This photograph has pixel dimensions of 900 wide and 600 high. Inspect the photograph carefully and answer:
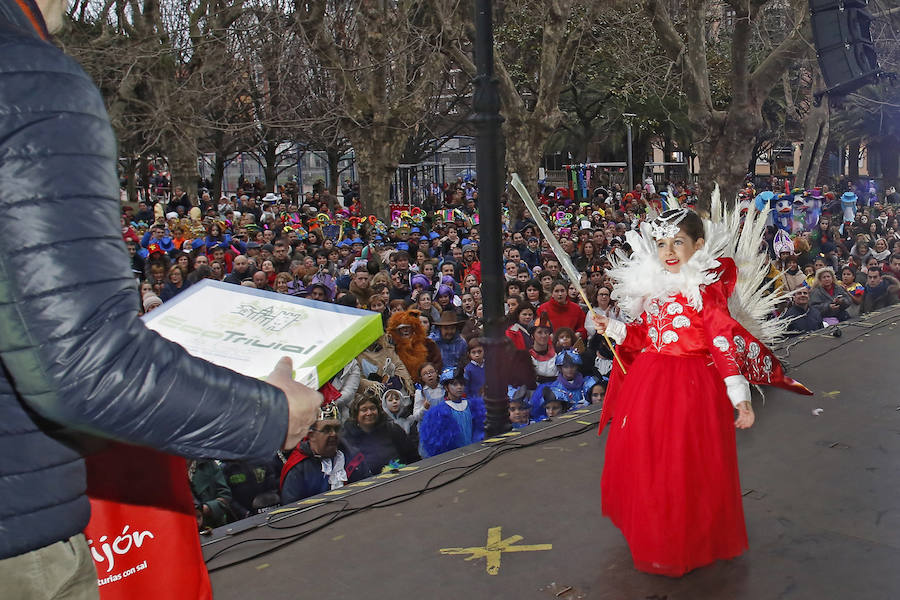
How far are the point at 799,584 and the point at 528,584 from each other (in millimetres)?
1258

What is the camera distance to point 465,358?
328 inches

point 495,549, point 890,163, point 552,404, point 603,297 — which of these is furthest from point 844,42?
point 890,163

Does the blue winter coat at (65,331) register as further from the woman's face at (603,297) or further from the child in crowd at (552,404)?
the woman's face at (603,297)

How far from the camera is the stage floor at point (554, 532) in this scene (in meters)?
4.34

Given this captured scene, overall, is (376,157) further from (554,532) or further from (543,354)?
(554,532)

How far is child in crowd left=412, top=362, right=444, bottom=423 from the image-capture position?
23.6ft

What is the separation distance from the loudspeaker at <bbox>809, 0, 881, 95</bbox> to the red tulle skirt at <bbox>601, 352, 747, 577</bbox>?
282 inches

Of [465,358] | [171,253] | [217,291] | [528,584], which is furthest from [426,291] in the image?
[217,291]

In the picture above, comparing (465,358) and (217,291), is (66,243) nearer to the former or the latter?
(217,291)

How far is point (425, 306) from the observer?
9.90m

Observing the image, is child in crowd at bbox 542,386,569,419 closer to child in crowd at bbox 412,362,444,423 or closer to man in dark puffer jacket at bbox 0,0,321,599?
child in crowd at bbox 412,362,444,423

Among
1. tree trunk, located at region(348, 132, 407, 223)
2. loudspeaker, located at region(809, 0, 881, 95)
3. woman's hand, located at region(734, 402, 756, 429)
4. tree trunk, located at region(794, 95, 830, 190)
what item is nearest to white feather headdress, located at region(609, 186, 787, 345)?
woman's hand, located at region(734, 402, 756, 429)

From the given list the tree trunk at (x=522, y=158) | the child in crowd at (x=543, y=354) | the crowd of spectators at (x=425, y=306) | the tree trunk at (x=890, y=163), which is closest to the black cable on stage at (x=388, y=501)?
the crowd of spectators at (x=425, y=306)

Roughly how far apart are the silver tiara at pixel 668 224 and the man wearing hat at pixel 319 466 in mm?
2677
